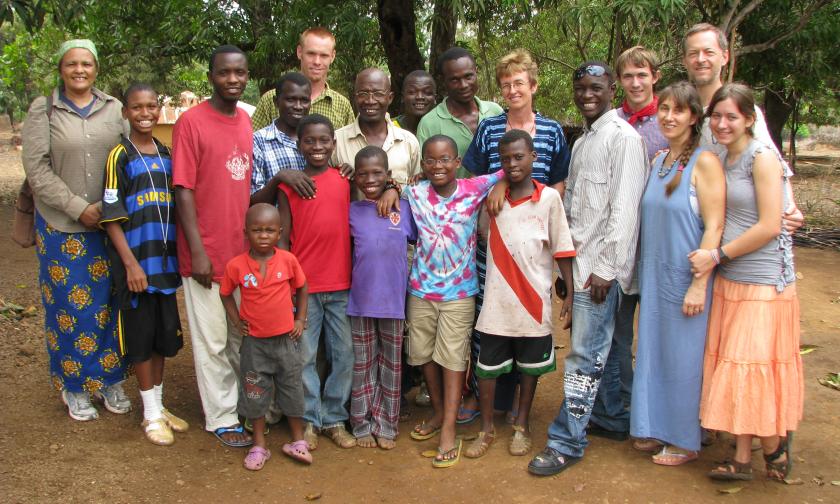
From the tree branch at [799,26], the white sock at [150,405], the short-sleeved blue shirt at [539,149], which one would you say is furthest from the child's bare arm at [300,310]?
the tree branch at [799,26]

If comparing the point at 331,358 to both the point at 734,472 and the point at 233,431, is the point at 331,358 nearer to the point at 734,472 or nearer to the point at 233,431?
the point at 233,431

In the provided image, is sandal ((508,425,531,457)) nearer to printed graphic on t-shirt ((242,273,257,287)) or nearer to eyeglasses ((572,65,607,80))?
printed graphic on t-shirt ((242,273,257,287))

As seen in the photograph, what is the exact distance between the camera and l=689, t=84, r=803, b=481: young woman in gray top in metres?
2.92

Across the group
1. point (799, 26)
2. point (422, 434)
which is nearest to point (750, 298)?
point (422, 434)

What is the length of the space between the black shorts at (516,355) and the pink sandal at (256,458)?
45.6 inches

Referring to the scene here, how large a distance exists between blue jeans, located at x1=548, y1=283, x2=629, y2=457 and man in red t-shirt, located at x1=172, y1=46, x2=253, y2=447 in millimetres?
1662

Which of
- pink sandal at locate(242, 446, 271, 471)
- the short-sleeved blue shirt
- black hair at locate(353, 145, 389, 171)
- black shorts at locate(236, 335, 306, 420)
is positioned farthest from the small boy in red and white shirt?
pink sandal at locate(242, 446, 271, 471)

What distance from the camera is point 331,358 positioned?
12.0ft

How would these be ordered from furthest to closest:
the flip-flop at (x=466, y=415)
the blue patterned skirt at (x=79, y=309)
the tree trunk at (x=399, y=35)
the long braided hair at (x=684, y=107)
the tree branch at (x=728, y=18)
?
the tree branch at (x=728, y=18) → the tree trunk at (x=399, y=35) → the flip-flop at (x=466, y=415) → the blue patterned skirt at (x=79, y=309) → the long braided hair at (x=684, y=107)

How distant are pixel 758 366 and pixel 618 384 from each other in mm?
802

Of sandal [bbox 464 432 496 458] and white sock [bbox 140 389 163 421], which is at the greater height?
white sock [bbox 140 389 163 421]

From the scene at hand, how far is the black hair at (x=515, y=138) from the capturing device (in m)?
3.16

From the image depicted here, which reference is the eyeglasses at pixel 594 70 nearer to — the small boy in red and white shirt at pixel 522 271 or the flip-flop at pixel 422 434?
the small boy in red and white shirt at pixel 522 271

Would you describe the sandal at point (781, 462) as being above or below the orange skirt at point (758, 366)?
below
